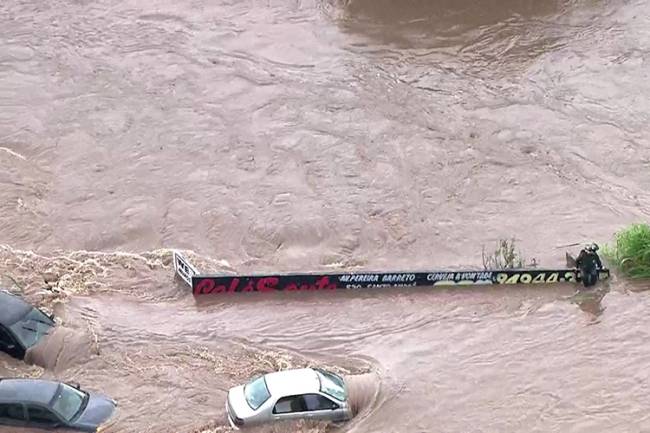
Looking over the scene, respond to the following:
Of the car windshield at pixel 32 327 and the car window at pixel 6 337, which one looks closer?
the car window at pixel 6 337

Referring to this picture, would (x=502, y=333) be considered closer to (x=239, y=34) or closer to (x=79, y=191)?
(x=79, y=191)

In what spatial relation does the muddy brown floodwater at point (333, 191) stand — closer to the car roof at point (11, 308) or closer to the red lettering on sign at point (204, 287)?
the red lettering on sign at point (204, 287)

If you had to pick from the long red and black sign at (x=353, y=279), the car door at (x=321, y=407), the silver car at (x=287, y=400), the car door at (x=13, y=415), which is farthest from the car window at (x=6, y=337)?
the car door at (x=321, y=407)

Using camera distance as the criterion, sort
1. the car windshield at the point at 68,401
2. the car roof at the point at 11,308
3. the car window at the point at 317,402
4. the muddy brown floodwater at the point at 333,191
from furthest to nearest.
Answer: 1. the muddy brown floodwater at the point at 333,191
2. the car roof at the point at 11,308
3. the car window at the point at 317,402
4. the car windshield at the point at 68,401

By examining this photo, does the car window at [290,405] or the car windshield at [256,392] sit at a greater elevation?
the car windshield at [256,392]

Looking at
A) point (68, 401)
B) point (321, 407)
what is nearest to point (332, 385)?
point (321, 407)

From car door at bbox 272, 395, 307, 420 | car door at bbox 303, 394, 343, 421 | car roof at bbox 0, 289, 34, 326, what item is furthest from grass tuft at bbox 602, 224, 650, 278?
car roof at bbox 0, 289, 34, 326

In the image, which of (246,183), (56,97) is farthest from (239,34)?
(246,183)
